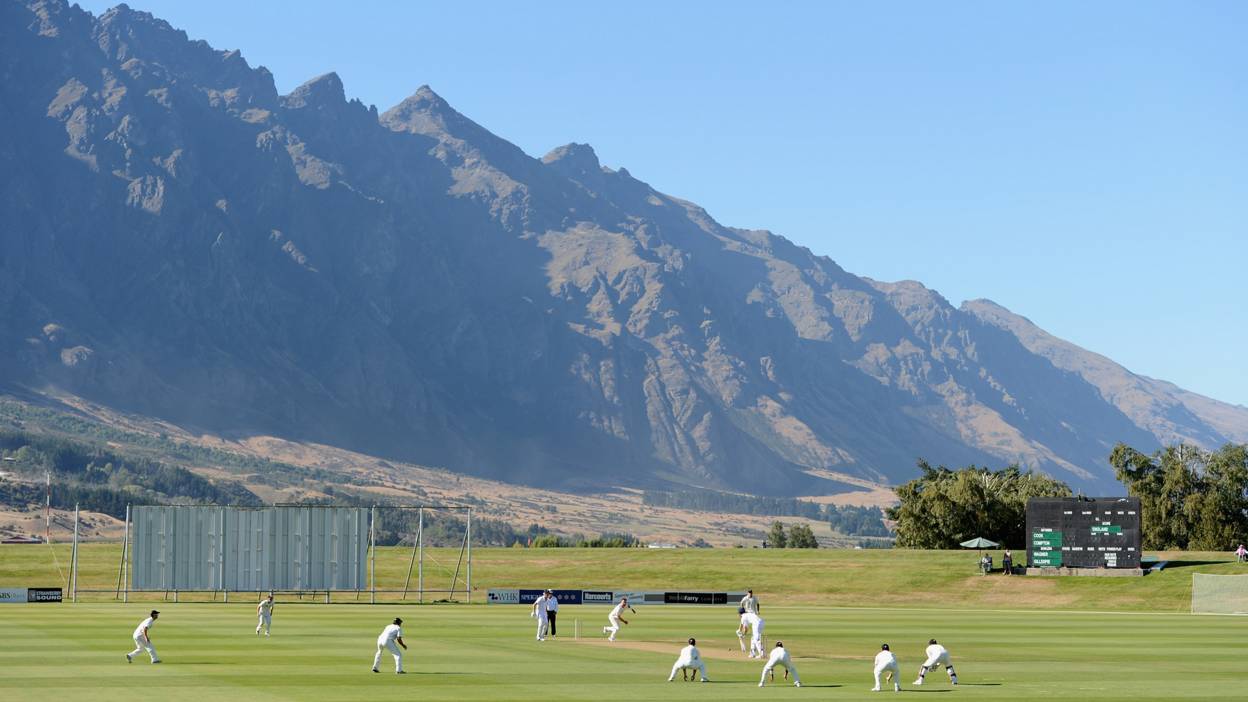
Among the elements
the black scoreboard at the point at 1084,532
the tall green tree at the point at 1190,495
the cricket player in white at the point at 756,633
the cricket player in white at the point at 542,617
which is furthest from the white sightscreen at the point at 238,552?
the tall green tree at the point at 1190,495

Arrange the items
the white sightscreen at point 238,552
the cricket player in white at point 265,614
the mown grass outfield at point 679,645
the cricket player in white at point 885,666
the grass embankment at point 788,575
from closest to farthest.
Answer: the cricket player in white at point 885,666
the mown grass outfield at point 679,645
the cricket player in white at point 265,614
the white sightscreen at point 238,552
the grass embankment at point 788,575

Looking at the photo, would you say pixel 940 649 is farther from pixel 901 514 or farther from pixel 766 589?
pixel 901 514

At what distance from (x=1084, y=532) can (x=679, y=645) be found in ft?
183

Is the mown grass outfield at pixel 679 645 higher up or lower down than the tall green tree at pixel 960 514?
lower down

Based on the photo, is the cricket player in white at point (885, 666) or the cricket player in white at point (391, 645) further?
the cricket player in white at point (391, 645)

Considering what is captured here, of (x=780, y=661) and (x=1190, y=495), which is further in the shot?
(x=1190, y=495)

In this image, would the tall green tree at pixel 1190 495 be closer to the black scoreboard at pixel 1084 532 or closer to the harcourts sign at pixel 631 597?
the black scoreboard at pixel 1084 532

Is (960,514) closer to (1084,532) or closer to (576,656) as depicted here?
(1084,532)

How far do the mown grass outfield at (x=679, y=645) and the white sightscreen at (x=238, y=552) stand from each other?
2.29m

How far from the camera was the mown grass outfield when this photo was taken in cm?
→ 4841

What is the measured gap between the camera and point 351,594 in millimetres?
126562

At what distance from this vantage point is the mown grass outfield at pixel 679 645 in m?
48.4

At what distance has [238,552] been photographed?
Result: 11244 cm

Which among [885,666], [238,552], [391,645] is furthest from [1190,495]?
[391,645]
